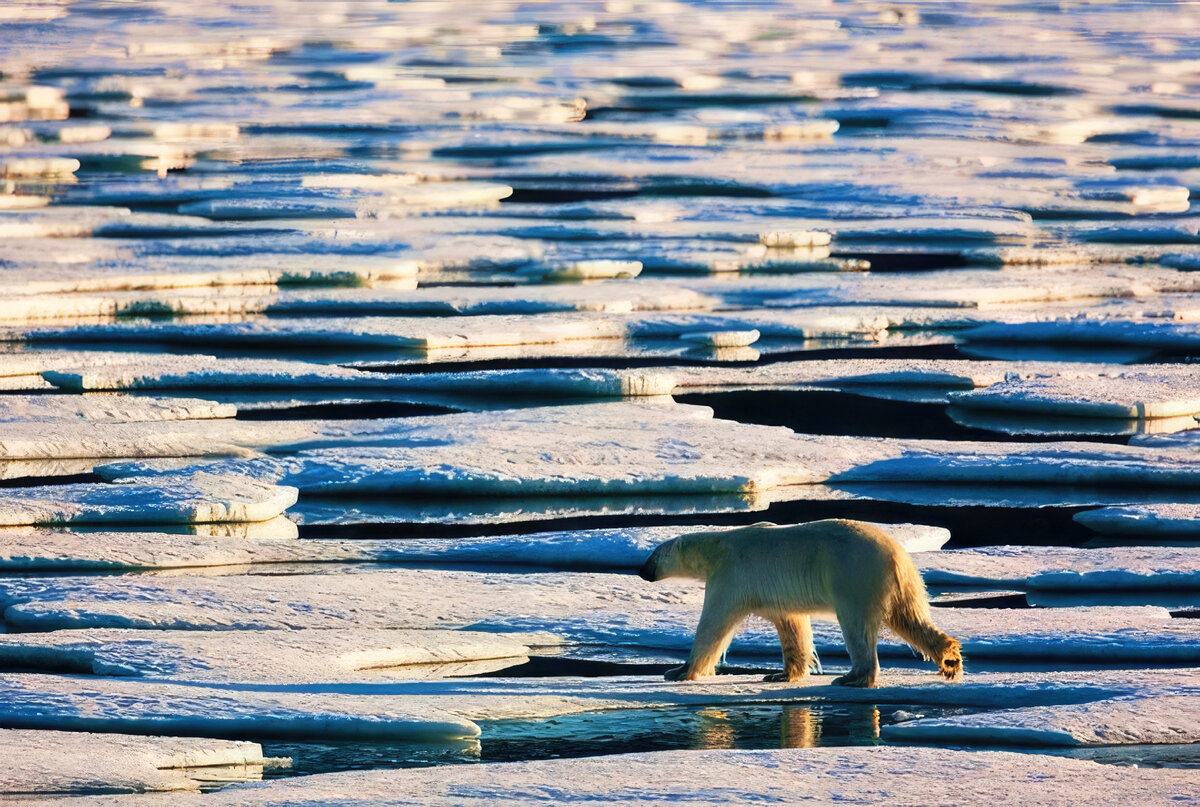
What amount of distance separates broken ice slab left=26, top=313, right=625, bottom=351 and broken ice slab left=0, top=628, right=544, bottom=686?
13.3 ft

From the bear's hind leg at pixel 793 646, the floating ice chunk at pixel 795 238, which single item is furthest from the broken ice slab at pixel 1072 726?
the floating ice chunk at pixel 795 238

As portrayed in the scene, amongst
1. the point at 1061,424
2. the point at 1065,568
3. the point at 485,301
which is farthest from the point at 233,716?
the point at 485,301

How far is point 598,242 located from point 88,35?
19887 millimetres

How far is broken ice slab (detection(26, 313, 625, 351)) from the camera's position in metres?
8.59

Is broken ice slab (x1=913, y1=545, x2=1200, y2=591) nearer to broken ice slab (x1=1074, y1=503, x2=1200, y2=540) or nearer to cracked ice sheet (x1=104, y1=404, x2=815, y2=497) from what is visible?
broken ice slab (x1=1074, y1=503, x2=1200, y2=540)

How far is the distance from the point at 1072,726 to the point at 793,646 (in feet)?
2.52

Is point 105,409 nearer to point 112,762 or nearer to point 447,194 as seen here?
point 112,762

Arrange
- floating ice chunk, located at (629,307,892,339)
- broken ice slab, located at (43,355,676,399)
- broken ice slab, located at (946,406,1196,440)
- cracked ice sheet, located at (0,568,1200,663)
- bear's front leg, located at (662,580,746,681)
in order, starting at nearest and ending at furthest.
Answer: bear's front leg, located at (662,580,746,681) < cracked ice sheet, located at (0,568,1200,663) < broken ice slab, located at (946,406,1196,440) < broken ice slab, located at (43,355,676,399) < floating ice chunk, located at (629,307,892,339)

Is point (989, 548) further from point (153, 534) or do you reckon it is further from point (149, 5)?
point (149, 5)

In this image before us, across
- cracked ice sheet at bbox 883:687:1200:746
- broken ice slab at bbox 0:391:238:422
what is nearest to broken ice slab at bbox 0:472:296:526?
broken ice slab at bbox 0:391:238:422

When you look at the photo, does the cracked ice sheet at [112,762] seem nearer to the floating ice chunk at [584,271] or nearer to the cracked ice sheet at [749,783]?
the cracked ice sheet at [749,783]

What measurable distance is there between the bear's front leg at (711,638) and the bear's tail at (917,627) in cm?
34

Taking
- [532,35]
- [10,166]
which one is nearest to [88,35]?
[532,35]

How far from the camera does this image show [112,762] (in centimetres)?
342
